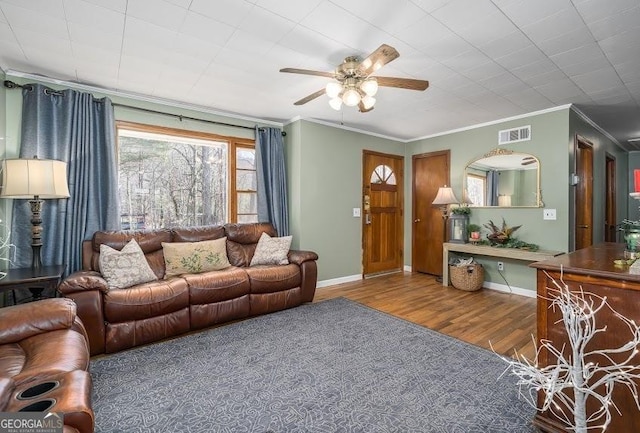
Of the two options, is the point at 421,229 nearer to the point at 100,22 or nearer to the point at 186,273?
the point at 186,273

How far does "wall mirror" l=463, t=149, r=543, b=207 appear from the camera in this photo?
4.06 meters

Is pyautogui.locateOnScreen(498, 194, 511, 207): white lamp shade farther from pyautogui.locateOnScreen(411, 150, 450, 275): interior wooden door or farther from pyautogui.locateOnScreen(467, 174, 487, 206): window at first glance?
pyautogui.locateOnScreen(411, 150, 450, 275): interior wooden door

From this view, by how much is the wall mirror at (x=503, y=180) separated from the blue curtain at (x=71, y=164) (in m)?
4.80

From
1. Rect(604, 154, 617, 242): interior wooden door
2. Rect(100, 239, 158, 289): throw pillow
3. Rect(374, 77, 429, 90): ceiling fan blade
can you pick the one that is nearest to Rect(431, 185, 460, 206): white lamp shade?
Rect(374, 77, 429, 90): ceiling fan blade

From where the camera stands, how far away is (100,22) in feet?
7.01

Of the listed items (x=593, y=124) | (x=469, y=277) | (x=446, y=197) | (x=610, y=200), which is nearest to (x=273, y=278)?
(x=469, y=277)

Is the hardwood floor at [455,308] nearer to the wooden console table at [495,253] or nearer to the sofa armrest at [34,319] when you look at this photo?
the wooden console table at [495,253]

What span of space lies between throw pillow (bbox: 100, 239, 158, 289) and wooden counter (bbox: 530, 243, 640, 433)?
3.12 meters

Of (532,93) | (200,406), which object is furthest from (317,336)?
(532,93)

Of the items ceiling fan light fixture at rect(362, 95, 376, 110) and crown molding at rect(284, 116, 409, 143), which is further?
crown molding at rect(284, 116, 409, 143)

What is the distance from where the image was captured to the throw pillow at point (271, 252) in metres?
3.66

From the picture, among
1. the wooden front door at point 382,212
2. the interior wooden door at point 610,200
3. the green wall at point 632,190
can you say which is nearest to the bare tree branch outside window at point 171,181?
the wooden front door at point 382,212

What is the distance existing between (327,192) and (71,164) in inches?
120

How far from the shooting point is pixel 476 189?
4.67 metres
